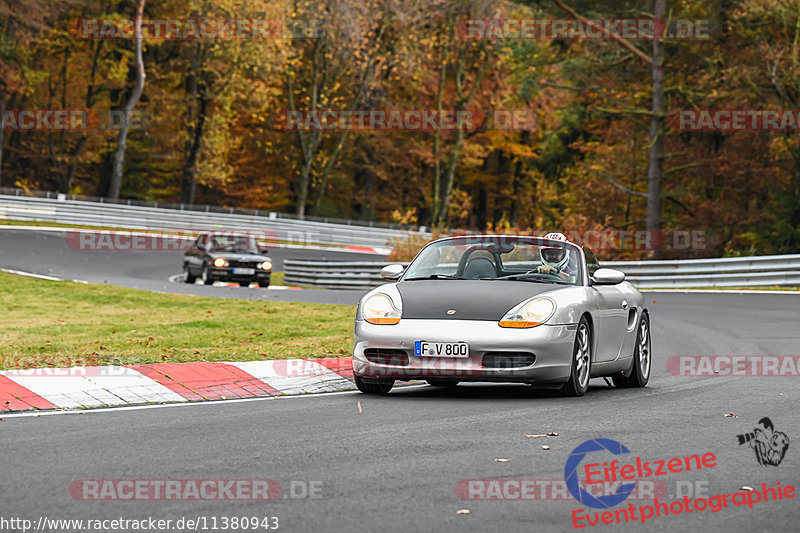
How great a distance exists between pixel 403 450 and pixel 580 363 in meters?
3.56

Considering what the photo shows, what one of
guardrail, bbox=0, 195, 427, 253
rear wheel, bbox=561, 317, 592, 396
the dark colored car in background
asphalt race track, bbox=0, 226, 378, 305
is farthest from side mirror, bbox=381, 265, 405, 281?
guardrail, bbox=0, 195, 427, 253

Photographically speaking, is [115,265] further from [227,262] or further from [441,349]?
[441,349]

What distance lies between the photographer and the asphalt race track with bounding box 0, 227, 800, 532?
5453mm

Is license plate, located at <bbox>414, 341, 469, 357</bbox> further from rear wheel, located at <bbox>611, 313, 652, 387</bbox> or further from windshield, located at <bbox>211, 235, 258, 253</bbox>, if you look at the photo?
windshield, located at <bbox>211, 235, 258, 253</bbox>

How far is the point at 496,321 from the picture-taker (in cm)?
980

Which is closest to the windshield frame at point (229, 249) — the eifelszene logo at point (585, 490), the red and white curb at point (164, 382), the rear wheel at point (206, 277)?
the rear wheel at point (206, 277)

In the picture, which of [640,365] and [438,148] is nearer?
[640,365]

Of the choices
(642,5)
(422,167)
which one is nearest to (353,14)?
(422,167)

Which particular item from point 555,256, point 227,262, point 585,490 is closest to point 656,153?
point 227,262

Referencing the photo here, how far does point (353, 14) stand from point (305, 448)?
52886 millimetres

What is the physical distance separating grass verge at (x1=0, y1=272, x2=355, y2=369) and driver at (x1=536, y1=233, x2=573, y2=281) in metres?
2.82

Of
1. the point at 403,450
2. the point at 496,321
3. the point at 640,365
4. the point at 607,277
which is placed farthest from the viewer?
the point at 640,365

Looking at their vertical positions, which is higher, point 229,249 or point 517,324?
point 517,324

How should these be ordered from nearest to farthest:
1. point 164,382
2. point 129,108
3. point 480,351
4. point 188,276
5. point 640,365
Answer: point 480,351, point 164,382, point 640,365, point 188,276, point 129,108
